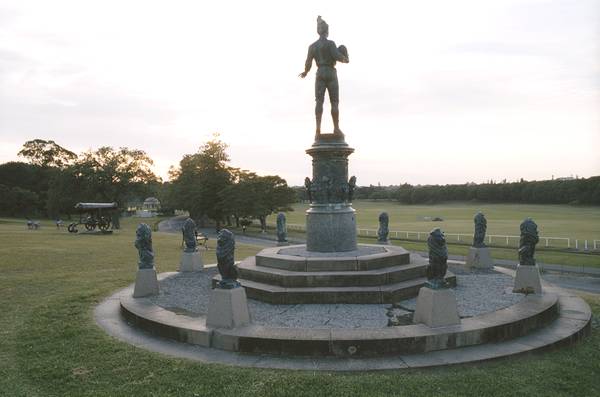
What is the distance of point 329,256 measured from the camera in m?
10.2

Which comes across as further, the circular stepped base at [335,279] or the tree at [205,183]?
the tree at [205,183]

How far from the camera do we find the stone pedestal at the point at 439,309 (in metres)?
6.61

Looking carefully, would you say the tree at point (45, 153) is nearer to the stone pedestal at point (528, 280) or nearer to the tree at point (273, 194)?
the tree at point (273, 194)

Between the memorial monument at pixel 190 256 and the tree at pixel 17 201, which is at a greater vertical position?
the tree at pixel 17 201

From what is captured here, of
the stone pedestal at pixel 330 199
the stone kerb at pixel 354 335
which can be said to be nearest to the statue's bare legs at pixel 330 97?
the stone pedestal at pixel 330 199

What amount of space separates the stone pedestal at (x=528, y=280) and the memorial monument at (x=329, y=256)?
1.63m

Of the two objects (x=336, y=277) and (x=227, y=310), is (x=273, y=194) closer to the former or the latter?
(x=336, y=277)

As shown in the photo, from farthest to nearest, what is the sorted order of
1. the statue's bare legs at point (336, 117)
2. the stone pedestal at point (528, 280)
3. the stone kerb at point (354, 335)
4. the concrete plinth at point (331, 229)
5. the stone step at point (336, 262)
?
1. the statue's bare legs at point (336, 117)
2. the concrete plinth at point (331, 229)
3. the stone step at point (336, 262)
4. the stone pedestal at point (528, 280)
5. the stone kerb at point (354, 335)

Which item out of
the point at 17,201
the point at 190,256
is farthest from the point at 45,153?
the point at 190,256

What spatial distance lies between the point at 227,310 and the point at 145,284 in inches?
152

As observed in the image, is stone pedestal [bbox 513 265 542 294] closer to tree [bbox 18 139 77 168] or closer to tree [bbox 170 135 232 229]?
tree [bbox 170 135 232 229]

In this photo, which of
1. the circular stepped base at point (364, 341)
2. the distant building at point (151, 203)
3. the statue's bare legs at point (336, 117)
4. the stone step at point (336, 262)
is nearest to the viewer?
the circular stepped base at point (364, 341)

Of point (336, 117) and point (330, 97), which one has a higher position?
point (330, 97)

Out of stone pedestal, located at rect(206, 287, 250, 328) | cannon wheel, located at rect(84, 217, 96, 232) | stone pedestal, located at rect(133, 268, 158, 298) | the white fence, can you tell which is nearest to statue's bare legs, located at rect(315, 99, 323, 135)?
stone pedestal, located at rect(133, 268, 158, 298)
